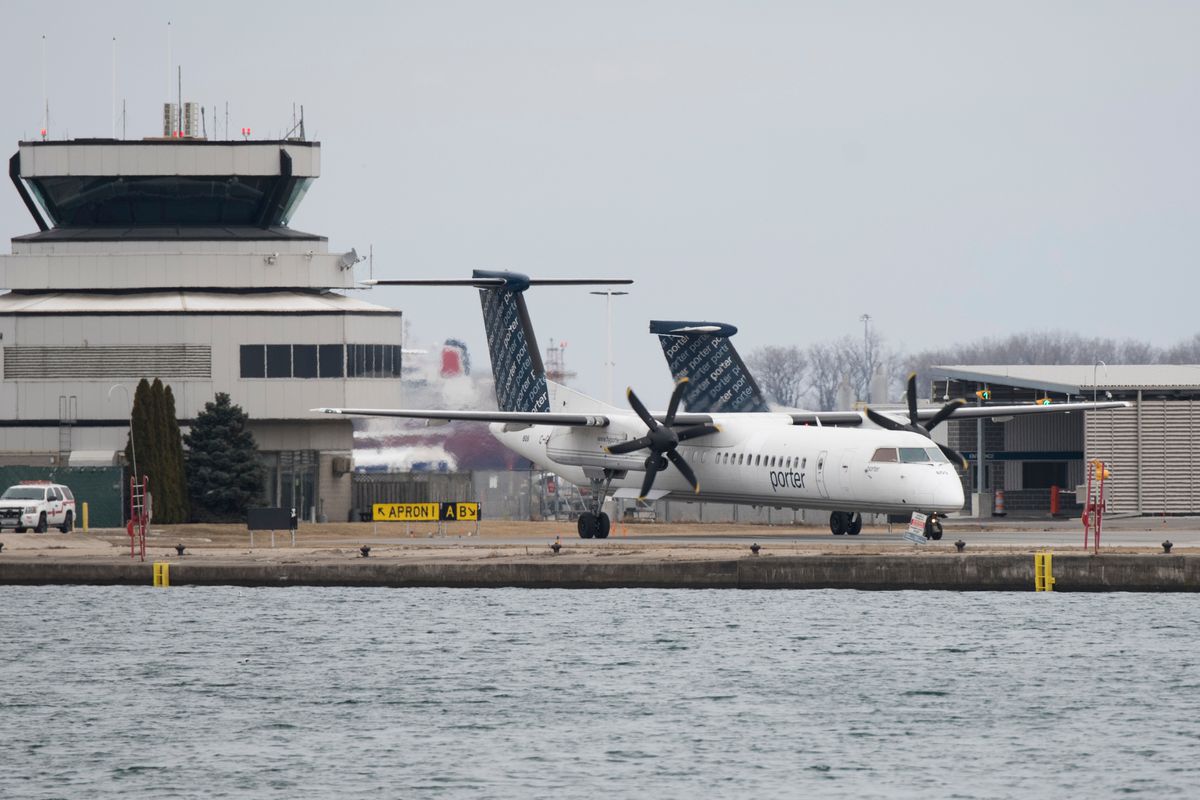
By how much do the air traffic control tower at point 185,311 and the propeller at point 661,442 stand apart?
20.0 m

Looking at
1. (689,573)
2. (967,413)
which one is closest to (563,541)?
(689,573)

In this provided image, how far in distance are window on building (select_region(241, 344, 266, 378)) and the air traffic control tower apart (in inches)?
2.1

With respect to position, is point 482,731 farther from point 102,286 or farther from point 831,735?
point 102,286

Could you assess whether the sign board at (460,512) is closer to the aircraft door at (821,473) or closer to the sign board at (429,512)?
the sign board at (429,512)

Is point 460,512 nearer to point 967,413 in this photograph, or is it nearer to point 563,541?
point 563,541

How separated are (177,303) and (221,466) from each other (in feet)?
27.2

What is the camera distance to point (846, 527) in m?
57.7

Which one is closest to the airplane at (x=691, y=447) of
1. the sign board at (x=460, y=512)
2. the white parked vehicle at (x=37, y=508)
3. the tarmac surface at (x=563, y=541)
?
the tarmac surface at (x=563, y=541)

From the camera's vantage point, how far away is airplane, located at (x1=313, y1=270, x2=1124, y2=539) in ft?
168

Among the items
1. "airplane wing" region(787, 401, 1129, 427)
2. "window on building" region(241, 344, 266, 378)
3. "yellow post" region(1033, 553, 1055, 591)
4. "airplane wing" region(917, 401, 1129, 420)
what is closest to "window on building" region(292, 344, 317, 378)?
"window on building" region(241, 344, 266, 378)

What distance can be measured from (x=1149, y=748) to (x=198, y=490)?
45400mm

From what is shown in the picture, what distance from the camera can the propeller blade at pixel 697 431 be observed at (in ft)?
191

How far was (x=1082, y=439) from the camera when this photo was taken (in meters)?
76.6

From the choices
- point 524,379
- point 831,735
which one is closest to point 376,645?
point 831,735
